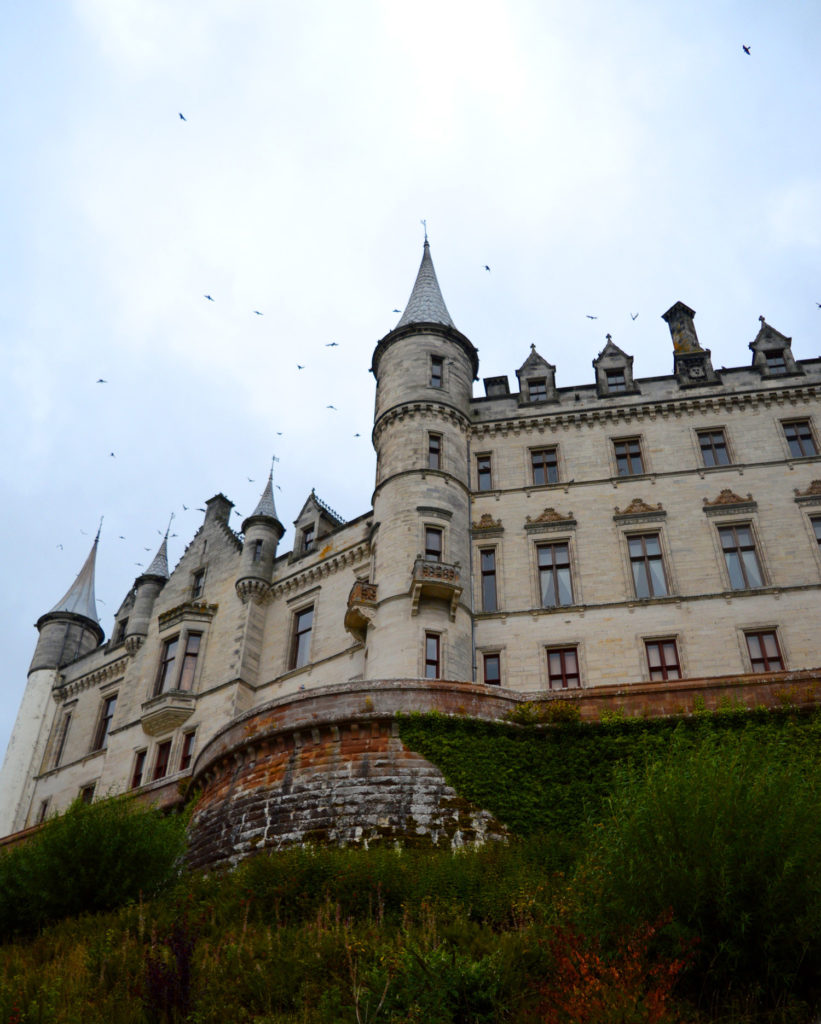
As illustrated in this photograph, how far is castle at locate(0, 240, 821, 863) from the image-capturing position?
73.8ft

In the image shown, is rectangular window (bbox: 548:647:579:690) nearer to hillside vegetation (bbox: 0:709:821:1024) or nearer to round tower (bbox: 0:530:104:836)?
hillside vegetation (bbox: 0:709:821:1024)

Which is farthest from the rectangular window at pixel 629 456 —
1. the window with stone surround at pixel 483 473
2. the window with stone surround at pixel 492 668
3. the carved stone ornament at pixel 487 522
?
the window with stone surround at pixel 492 668

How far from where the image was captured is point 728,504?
32688mm

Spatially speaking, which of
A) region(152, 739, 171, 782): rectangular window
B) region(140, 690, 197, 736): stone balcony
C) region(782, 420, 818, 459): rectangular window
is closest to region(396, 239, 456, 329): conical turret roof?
region(782, 420, 818, 459): rectangular window

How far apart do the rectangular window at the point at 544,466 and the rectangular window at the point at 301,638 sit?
1022 centimetres

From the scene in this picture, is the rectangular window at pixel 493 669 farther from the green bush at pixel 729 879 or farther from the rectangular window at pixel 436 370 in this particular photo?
the green bush at pixel 729 879

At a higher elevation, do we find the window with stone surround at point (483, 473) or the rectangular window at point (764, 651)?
the window with stone surround at point (483, 473)

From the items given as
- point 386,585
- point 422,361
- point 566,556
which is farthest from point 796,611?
point 422,361

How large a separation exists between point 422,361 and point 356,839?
22.5 metres

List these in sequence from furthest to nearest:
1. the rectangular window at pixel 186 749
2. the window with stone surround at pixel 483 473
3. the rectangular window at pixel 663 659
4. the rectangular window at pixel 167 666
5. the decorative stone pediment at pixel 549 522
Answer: the rectangular window at pixel 167 666, the rectangular window at pixel 186 749, the window with stone surround at pixel 483 473, the decorative stone pediment at pixel 549 522, the rectangular window at pixel 663 659

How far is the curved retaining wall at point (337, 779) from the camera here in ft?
65.2

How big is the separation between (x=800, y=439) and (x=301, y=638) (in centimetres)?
2002

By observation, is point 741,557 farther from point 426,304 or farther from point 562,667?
point 426,304

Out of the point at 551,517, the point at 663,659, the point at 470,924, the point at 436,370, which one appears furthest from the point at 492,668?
the point at 470,924
